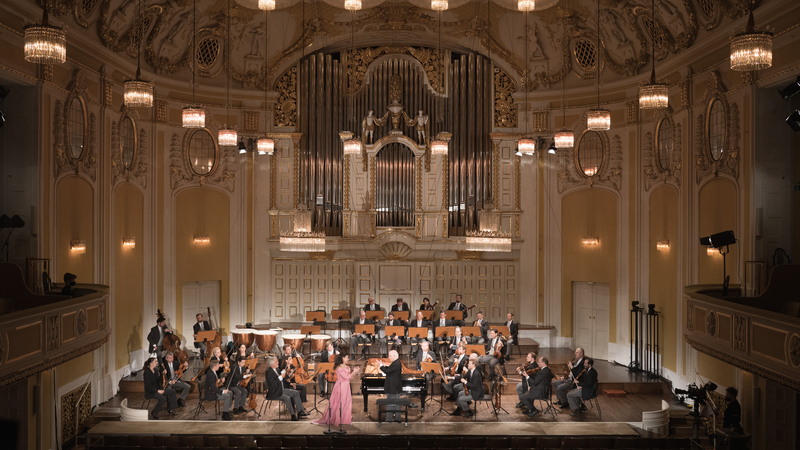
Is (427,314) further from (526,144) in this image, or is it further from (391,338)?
(526,144)

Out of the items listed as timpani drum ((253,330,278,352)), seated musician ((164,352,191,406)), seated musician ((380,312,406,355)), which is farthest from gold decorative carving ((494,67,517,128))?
seated musician ((164,352,191,406))

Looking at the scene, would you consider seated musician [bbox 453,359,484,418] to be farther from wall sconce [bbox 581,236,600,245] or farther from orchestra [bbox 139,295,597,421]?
wall sconce [bbox 581,236,600,245]

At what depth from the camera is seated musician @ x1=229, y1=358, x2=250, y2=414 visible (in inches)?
446

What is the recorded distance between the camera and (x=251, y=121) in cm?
1669

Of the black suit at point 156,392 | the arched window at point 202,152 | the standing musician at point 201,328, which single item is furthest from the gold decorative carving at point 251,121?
the black suit at point 156,392

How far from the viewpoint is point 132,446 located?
30.7ft

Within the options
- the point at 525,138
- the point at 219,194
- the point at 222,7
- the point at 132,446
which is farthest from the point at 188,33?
the point at 132,446

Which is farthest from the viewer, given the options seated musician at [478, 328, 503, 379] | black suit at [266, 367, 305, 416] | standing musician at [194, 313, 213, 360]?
standing musician at [194, 313, 213, 360]

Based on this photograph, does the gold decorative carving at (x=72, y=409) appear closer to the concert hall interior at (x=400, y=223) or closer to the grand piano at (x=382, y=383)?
the concert hall interior at (x=400, y=223)

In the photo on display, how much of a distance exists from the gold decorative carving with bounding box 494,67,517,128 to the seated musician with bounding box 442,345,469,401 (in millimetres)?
7044

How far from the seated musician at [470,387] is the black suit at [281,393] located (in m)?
2.90

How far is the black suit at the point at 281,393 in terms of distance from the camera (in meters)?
10.9

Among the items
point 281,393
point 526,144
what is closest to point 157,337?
point 281,393

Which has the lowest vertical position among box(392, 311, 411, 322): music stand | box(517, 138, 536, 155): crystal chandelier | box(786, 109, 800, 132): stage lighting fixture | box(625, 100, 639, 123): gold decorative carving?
box(392, 311, 411, 322): music stand
